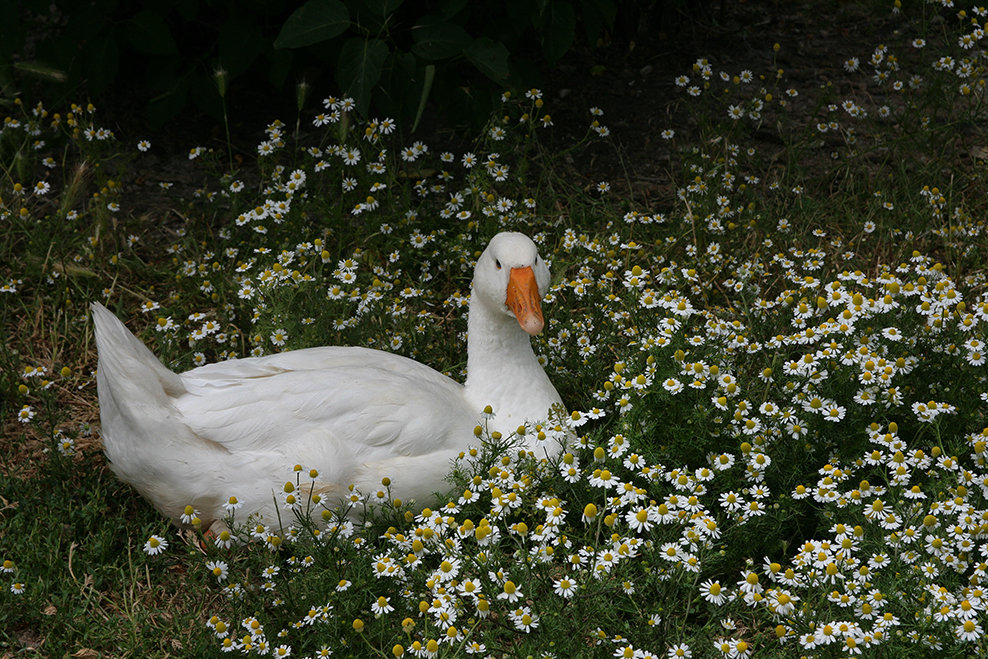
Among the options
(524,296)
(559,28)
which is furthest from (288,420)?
(559,28)

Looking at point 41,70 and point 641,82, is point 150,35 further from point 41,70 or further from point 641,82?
point 641,82

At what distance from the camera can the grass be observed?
3096 mm

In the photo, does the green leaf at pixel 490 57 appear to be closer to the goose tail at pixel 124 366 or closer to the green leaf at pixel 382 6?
the green leaf at pixel 382 6

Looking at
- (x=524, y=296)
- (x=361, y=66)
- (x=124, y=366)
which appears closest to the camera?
(x=124, y=366)

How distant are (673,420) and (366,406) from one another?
1098 millimetres

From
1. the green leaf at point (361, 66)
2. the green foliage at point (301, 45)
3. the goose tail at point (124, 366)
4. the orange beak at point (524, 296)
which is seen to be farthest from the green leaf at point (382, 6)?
the goose tail at point (124, 366)

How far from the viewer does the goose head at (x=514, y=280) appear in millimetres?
3832

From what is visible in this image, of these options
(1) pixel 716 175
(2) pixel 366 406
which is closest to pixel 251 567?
(2) pixel 366 406

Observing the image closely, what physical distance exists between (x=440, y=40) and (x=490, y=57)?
0.29 m

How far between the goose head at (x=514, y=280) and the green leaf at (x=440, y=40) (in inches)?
55.2

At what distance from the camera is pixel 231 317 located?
195 inches

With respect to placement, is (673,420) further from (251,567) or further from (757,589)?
(251,567)

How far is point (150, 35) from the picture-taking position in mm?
5430

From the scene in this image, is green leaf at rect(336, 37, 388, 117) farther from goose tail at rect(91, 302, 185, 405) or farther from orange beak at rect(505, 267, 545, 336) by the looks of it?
goose tail at rect(91, 302, 185, 405)
